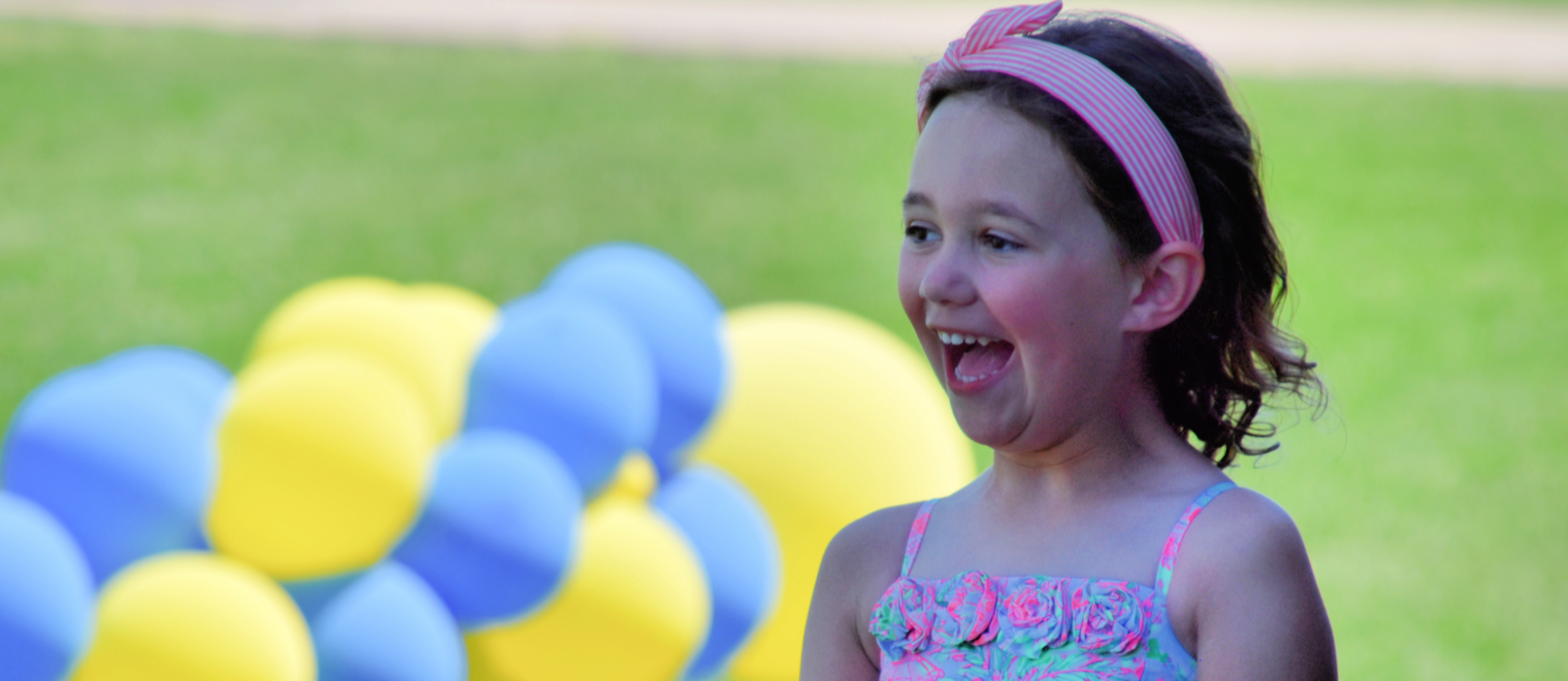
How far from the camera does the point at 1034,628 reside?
979 millimetres

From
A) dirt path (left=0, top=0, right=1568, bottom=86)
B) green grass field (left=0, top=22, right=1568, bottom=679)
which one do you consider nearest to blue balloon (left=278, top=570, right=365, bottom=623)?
green grass field (left=0, top=22, right=1568, bottom=679)

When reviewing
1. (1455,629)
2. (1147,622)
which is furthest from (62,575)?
(1455,629)

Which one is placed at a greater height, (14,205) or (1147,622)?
(1147,622)

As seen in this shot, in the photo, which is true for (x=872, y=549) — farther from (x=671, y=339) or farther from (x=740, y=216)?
(x=740, y=216)

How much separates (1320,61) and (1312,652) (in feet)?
30.2

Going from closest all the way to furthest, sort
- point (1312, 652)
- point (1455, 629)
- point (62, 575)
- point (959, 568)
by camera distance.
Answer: point (1312, 652) < point (959, 568) < point (62, 575) < point (1455, 629)

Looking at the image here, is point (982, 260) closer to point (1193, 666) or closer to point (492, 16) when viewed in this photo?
point (1193, 666)

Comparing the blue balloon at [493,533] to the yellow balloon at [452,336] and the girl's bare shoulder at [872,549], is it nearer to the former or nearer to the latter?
the yellow balloon at [452,336]

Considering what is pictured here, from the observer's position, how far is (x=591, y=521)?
260cm

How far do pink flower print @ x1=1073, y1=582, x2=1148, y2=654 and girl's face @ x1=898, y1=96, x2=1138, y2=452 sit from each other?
0.11 meters

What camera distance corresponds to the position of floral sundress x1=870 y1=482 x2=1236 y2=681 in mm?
957

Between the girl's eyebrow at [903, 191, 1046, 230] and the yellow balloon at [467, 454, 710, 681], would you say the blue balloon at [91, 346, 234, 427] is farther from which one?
the girl's eyebrow at [903, 191, 1046, 230]

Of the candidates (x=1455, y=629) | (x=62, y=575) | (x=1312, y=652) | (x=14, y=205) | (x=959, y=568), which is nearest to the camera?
(x=1312, y=652)

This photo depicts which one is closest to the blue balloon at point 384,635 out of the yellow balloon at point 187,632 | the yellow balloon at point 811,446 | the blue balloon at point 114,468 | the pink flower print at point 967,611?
the yellow balloon at point 187,632
